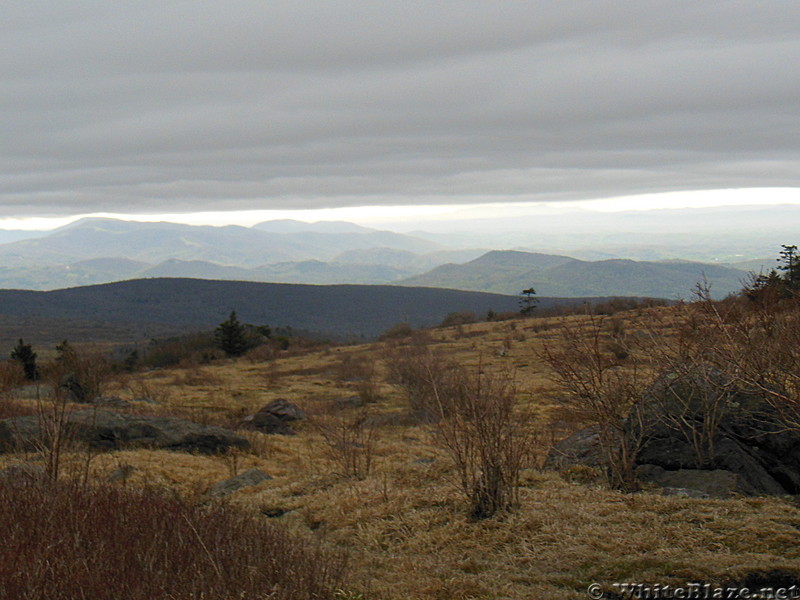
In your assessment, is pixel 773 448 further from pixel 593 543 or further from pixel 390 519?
pixel 390 519

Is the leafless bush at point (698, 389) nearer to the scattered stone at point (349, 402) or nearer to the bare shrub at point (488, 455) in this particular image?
the bare shrub at point (488, 455)

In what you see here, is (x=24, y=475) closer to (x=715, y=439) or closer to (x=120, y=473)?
(x=120, y=473)

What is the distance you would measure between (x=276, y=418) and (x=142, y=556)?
15.6 m

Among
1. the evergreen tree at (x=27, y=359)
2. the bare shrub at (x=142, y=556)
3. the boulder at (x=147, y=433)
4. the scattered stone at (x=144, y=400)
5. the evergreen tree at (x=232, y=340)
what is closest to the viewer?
the bare shrub at (x=142, y=556)

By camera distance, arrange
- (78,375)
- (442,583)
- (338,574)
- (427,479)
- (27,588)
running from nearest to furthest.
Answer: (27,588), (338,574), (442,583), (427,479), (78,375)

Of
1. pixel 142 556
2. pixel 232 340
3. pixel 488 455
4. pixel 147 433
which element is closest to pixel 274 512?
pixel 488 455

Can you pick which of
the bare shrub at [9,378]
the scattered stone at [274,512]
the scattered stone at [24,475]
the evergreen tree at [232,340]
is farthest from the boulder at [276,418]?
the evergreen tree at [232,340]

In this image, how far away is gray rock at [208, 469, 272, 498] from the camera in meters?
11.0

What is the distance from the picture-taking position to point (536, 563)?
622cm

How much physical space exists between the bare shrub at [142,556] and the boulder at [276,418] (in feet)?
41.5

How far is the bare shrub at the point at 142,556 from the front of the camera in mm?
4648

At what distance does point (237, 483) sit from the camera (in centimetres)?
1134

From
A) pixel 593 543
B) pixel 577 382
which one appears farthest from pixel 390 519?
pixel 577 382

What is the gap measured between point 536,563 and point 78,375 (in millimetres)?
23427
